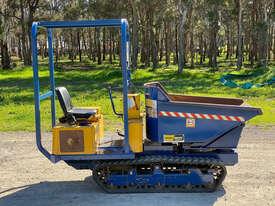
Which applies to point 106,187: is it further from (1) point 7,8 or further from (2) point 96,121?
(1) point 7,8

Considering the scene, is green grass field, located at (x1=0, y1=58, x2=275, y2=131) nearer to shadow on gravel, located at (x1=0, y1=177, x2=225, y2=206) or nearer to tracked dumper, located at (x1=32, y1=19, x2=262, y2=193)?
tracked dumper, located at (x1=32, y1=19, x2=262, y2=193)

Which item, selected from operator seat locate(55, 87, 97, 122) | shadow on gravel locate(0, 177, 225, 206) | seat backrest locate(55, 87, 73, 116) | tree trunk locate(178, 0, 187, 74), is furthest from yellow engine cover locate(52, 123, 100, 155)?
tree trunk locate(178, 0, 187, 74)

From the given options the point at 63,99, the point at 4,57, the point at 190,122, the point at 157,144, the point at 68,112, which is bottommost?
the point at 4,57

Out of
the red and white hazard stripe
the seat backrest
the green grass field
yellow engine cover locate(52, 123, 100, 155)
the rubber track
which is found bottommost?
the green grass field

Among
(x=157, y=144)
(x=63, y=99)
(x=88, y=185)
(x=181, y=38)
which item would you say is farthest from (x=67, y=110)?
(x=181, y=38)

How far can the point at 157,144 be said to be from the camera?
25.5 feet

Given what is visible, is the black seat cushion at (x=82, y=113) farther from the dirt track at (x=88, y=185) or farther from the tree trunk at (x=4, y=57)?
the tree trunk at (x=4, y=57)

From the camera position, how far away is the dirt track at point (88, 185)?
7383mm

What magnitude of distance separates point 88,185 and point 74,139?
116 cm

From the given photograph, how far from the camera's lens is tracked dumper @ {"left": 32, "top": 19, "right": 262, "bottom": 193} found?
24.6ft

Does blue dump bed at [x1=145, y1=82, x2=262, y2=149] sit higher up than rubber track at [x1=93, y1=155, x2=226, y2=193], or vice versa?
blue dump bed at [x1=145, y1=82, x2=262, y2=149]

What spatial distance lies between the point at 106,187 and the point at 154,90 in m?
1.74

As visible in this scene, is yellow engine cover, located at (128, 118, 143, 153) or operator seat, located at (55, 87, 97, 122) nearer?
yellow engine cover, located at (128, 118, 143, 153)

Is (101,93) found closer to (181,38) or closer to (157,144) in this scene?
(181,38)
